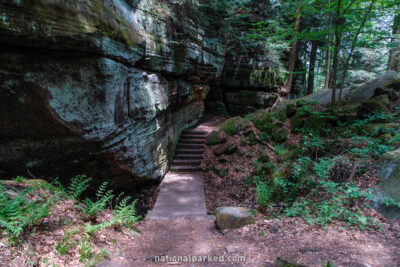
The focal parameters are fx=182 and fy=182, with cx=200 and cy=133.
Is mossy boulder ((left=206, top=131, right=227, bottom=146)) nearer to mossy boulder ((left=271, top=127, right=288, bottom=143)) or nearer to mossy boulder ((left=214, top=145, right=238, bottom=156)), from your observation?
mossy boulder ((left=214, top=145, right=238, bottom=156))

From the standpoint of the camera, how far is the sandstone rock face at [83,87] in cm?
360

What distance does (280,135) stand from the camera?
841 cm

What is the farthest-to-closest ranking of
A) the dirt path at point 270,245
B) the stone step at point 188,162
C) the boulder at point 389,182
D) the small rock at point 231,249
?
the stone step at point 188,162
the boulder at point 389,182
the small rock at point 231,249
the dirt path at point 270,245

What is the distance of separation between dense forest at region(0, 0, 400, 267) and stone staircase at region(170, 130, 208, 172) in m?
0.11

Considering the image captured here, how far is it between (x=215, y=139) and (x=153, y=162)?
4.19m

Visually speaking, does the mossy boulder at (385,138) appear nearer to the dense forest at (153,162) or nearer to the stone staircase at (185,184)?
the dense forest at (153,162)

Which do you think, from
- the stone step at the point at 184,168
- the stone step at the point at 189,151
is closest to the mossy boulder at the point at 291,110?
the stone step at the point at 189,151

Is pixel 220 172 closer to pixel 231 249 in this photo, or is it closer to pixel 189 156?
pixel 189 156

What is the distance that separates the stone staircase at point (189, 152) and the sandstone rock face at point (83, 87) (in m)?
2.04

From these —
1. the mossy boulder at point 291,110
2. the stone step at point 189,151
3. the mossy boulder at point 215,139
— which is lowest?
the stone step at point 189,151

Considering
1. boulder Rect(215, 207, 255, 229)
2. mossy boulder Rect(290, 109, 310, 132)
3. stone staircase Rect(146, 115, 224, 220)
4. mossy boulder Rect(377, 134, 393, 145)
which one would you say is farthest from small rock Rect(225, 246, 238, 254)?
mossy boulder Rect(290, 109, 310, 132)

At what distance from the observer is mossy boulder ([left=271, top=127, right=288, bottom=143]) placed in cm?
829

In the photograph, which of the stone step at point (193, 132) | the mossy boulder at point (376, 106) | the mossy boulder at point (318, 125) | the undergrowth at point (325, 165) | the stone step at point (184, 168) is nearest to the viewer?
the undergrowth at point (325, 165)

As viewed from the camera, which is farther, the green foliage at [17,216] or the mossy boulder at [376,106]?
the mossy boulder at [376,106]
